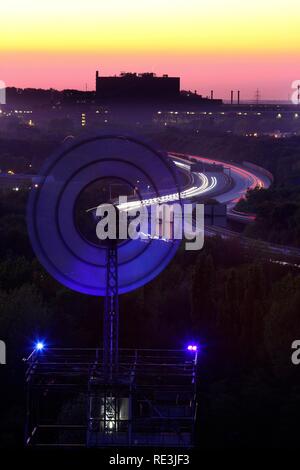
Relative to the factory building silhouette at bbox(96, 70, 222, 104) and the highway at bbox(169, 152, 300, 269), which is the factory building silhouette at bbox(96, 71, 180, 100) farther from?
the highway at bbox(169, 152, 300, 269)

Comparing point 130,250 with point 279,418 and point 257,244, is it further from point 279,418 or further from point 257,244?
point 257,244

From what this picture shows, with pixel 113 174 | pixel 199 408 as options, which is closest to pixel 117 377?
pixel 113 174

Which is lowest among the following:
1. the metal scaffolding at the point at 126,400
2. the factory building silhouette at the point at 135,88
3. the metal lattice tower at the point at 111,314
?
the metal scaffolding at the point at 126,400

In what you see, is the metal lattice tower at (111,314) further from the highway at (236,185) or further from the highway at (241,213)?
the highway at (236,185)

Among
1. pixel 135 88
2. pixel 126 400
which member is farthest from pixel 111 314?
pixel 135 88

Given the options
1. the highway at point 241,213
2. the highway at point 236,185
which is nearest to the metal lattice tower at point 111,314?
the highway at point 241,213

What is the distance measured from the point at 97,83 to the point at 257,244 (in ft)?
169

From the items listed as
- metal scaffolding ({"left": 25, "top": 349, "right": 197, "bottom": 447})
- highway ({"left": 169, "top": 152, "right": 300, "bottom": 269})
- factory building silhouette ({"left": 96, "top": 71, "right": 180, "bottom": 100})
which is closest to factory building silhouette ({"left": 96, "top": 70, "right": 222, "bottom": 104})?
factory building silhouette ({"left": 96, "top": 71, "right": 180, "bottom": 100})

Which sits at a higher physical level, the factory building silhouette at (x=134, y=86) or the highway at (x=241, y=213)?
the factory building silhouette at (x=134, y=86)

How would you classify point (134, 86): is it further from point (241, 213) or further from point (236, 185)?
point (241, 213)

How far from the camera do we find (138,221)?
9672 mm

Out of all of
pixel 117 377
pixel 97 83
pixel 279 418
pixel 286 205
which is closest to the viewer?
pixel 117 377

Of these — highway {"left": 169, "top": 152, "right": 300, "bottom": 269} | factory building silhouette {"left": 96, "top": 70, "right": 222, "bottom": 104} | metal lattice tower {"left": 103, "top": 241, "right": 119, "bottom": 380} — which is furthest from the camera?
factory building silhouette {"left": 96, "top": 70, "right": 222, "bottom": 104}
